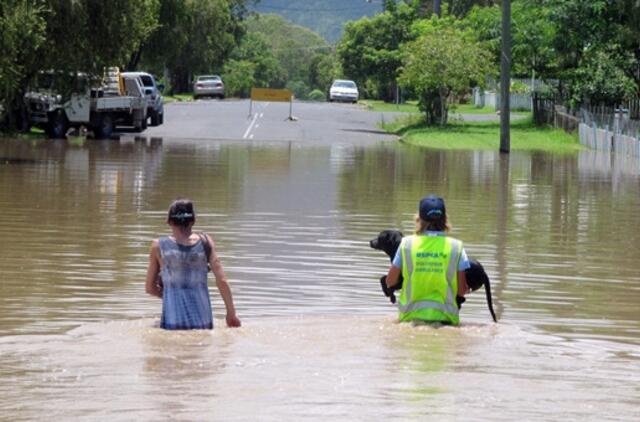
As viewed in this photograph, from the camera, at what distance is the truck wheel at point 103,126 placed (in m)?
47.6

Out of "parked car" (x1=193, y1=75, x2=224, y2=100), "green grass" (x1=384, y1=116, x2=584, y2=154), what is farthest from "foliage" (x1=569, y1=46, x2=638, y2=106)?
"parked car" (x1=193, y1=75, x2=224, y2=100)

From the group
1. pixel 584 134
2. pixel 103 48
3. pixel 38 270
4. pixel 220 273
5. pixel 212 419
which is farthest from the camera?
pixel 584 134

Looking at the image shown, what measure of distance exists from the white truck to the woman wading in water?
34.8m

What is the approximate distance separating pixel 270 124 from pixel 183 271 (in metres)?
47.3

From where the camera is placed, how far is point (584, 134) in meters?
50.1

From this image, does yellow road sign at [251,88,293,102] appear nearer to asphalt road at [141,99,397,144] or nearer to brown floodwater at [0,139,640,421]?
asphalt road at [141,99,397,144]

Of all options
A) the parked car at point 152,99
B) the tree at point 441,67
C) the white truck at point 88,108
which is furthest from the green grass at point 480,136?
the white truck at point 88,108

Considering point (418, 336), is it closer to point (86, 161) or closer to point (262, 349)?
point (262, 349)

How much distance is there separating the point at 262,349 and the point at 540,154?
34568mm

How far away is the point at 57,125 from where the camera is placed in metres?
46.8

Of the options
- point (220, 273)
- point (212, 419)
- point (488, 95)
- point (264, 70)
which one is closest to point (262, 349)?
point (220, 273)

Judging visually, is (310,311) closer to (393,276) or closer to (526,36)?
(393,276)

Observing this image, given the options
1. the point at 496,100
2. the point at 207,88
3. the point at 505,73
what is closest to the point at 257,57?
the point at 207,88

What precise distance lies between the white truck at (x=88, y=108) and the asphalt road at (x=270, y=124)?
1480mm
